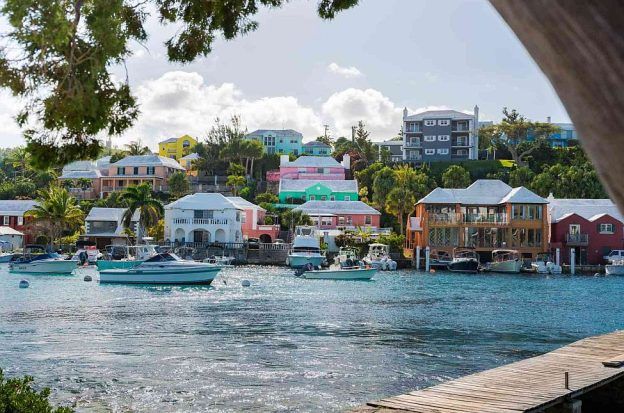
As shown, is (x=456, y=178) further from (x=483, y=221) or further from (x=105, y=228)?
(x=105, y=228)

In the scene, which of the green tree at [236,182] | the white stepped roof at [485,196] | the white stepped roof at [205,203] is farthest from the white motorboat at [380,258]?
the green tree at [236,182]

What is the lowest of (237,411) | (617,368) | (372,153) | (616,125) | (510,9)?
(237,411)

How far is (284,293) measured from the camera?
51000mm

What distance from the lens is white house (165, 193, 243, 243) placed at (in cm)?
9462

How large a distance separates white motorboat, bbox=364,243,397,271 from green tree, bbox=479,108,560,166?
40574 millimetres

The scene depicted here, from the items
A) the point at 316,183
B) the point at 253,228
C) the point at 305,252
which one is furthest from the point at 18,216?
the point at 305,252

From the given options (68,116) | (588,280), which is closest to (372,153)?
(588,280)

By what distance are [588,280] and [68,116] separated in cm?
7332

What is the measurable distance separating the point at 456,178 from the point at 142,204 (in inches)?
1753

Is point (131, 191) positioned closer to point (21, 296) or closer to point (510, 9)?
point (21, 296)

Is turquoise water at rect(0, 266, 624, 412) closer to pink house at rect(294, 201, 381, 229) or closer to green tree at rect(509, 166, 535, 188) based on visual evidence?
pink house at rect(294, 201, 381, 229)

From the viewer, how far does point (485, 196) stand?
300 ft

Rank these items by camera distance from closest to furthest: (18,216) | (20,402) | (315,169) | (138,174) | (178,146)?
(20,402), (18,216), (315,169), (138,174), (178,146)

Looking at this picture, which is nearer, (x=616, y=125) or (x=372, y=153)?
(x=616, y=125)
